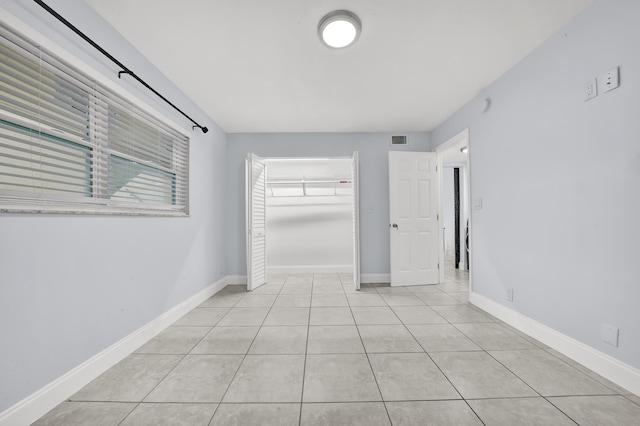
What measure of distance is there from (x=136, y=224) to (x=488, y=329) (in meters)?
Answer: 3.28

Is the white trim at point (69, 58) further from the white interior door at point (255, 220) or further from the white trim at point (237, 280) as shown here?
the white trim at point (237, 280)

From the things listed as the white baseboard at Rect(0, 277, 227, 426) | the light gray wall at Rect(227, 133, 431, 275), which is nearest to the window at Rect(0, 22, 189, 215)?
the white baseboard at Rect(0, 277, 227, 426)

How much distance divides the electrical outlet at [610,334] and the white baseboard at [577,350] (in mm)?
105

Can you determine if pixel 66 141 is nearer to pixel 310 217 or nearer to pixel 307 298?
pixel 307 298

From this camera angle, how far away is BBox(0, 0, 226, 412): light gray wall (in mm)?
1254

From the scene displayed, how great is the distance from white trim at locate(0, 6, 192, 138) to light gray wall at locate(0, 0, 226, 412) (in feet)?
0.17

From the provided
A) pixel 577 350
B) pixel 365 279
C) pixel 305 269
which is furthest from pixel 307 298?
pixel 577 350

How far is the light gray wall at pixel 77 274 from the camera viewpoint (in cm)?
125

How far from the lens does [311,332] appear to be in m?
2.33

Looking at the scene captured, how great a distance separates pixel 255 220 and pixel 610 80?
3.75 meters

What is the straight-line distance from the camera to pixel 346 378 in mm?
1646

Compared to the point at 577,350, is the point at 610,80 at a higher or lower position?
higher

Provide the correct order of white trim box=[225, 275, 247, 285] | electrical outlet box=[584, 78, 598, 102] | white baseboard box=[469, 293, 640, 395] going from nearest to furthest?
white baseboard box=[469, 293, 640, 395]
electrical outlet box=[584, 78, 598, 102]
white trim box=[225, 275, 247, 285]

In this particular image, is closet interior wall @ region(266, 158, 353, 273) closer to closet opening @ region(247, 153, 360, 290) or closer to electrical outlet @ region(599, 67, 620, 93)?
closet opening @ region(247, 153, 360, 290)
